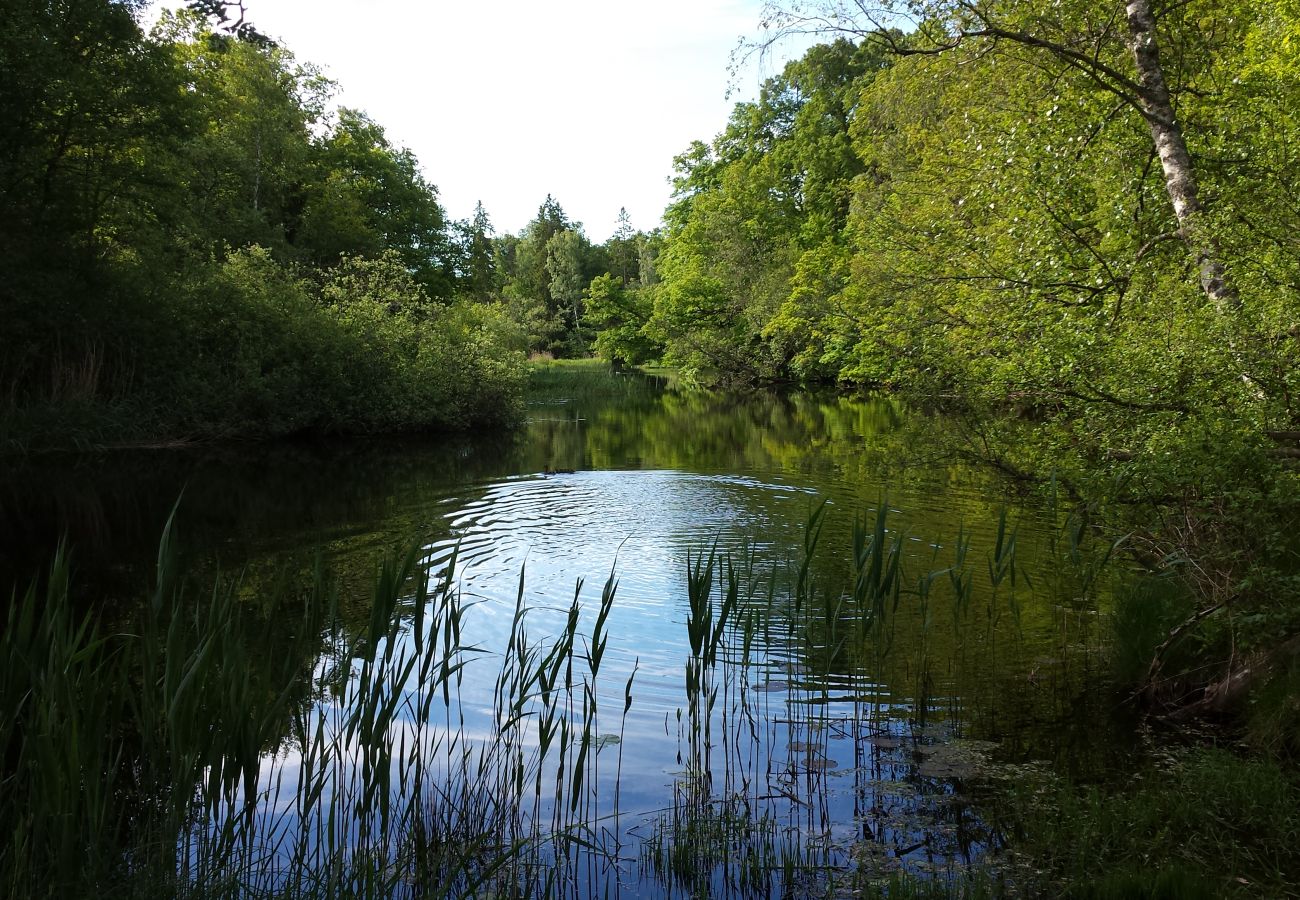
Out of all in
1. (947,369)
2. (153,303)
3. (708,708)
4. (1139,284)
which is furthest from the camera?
(153,303)

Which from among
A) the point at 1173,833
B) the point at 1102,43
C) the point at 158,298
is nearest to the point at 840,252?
the point at 158,298

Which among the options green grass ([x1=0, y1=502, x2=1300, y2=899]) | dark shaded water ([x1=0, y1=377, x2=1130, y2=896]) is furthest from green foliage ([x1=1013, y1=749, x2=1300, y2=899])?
dark shaded water ([x1=0, y1=377, x2=1130, y2=896])

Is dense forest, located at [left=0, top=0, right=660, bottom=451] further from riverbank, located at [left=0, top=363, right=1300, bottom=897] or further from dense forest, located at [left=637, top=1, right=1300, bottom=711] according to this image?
dense forest, located at [left=637, top=1, right=1300, bottom=711]

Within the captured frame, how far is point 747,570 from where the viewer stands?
238 inches

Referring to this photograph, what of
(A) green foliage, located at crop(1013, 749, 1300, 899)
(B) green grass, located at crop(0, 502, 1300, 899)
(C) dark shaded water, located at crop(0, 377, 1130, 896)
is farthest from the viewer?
(C) dark shaded water, located at crop(0, 377, 1130, 896)

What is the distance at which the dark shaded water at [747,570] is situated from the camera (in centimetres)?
486

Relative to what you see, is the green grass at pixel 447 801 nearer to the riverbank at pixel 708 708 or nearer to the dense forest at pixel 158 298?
the riverbank at pixel 708 708

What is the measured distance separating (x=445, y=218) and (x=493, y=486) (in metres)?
34.0

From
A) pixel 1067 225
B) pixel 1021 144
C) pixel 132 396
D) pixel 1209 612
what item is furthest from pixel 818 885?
pixel 132 396

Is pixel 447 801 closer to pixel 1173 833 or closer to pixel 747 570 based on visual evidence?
pixel 747 570

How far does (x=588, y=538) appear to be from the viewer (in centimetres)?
1175

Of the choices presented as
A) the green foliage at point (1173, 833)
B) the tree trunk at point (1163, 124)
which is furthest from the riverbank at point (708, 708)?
the tree trunk at point (1163, 124)

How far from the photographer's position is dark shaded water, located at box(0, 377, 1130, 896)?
15.9ft

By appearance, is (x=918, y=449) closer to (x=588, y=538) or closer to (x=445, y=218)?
(x=588, y=538)
